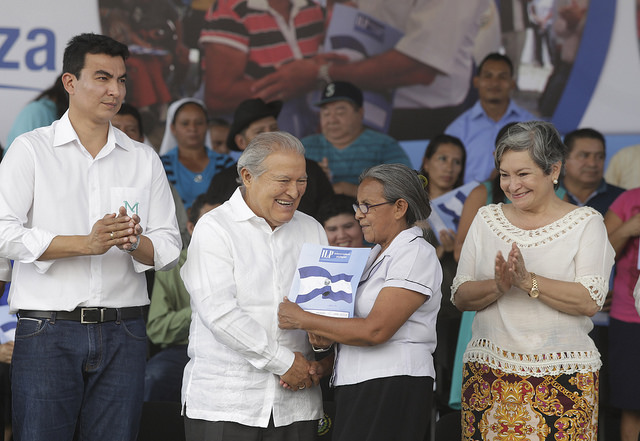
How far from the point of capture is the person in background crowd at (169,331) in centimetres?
475

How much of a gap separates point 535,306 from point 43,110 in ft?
9.98

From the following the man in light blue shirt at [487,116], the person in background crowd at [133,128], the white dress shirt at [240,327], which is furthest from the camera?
the man in light blue shirt at [487,116]

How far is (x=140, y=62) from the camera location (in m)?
6.30

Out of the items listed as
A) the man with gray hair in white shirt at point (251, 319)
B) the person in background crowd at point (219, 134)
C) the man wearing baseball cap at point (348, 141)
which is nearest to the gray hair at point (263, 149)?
the man with gray hair in white shirt at point (251, 319)

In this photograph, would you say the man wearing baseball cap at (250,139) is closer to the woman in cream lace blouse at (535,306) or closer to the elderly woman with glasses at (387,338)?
the woman in cream lace blouse at (535,306)

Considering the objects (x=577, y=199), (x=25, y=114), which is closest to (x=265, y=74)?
(x=25, y=114)

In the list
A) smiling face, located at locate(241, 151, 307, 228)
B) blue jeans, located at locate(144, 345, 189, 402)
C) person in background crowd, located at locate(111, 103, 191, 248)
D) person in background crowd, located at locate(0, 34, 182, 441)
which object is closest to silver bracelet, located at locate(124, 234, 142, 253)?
person in background crowd, located at locate(0, 34, 182, 441)

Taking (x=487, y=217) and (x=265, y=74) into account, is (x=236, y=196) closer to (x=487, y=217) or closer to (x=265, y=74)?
(x=487, y=217)

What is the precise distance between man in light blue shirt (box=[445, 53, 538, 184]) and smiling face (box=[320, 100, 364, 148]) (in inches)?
31.3

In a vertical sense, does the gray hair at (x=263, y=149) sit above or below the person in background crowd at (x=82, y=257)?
above

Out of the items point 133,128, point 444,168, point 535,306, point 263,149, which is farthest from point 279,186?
point 444,168

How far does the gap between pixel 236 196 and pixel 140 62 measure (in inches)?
141

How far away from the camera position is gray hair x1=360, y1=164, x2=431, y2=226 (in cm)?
310

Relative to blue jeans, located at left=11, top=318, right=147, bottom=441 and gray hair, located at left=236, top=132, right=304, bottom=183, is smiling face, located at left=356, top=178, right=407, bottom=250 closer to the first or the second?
gray hair, located at left=236, top=132, right=304, bottom=183
